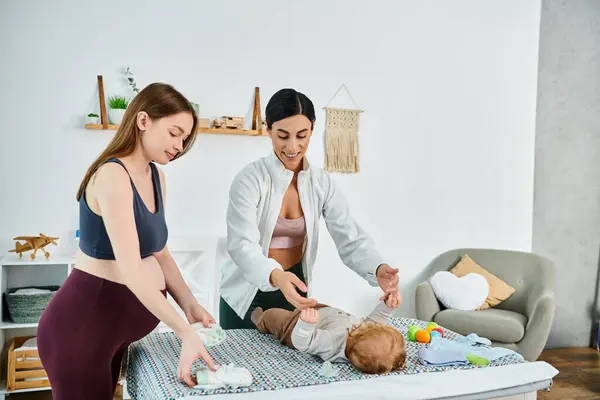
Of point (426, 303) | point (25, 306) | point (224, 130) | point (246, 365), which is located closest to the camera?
point (246, 365)

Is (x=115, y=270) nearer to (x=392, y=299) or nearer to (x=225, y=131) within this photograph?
(x=392, y=299)

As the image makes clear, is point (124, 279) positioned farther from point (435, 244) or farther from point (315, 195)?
point (435, 244)

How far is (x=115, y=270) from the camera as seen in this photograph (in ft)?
5.59

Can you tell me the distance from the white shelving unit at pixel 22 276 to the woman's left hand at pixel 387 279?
1.91 m

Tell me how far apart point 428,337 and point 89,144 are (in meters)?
2.36

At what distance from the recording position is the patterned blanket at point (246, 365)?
1756 mm

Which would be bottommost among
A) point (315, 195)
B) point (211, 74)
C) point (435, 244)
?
point (435, 244)

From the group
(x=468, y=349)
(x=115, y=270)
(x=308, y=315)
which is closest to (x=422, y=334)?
(x=468, y=349)

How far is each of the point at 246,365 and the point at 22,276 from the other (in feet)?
7.10

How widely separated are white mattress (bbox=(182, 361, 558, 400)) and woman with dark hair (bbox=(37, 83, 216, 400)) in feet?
0.89

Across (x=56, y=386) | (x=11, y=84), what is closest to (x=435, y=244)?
(x=11, y=84)

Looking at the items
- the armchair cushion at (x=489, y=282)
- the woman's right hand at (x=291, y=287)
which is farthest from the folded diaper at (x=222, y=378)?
the armchair cushion at (x=489, y=282)

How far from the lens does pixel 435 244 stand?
14.6 feet

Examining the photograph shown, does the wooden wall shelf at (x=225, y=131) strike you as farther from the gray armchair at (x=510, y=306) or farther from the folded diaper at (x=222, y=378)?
the folded diaper at (x=222, y=378)
